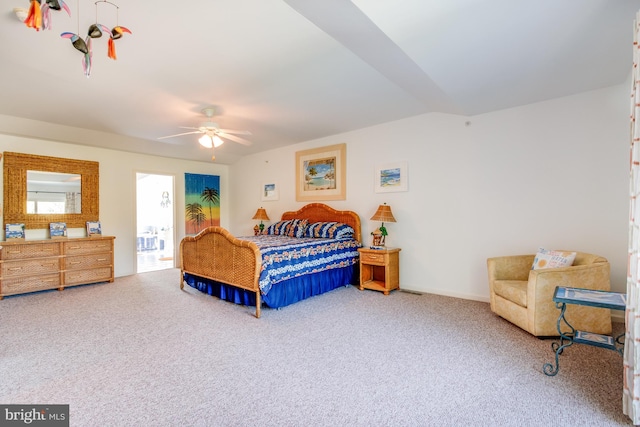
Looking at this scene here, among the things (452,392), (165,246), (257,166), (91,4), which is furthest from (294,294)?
(165,246)

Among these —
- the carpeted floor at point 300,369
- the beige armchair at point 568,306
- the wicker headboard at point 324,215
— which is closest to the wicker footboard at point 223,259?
the carpeted floor at point 300,369

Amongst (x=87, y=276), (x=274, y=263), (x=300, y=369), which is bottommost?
(x=300, y=369)

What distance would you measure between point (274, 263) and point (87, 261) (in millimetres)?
3596

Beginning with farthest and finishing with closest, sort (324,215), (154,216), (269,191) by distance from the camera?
1. (154,216)
2. (269,191)
3. (324,215)

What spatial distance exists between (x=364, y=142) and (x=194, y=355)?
3.94 metres

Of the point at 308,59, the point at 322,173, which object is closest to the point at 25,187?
the point at 322,173

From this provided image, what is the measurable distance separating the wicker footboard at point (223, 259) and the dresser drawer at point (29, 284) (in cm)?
198

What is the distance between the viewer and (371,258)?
4.52 metres

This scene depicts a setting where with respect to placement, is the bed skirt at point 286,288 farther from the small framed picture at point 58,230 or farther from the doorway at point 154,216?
the doorway at point 154,216

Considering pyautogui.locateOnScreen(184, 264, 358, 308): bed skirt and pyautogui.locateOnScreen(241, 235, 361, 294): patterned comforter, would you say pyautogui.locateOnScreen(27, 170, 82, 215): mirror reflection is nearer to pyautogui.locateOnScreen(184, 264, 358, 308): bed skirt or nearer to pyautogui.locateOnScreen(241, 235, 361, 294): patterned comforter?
pyautogui.locateOnScreen(184, 264, 358, 308): bed skirt

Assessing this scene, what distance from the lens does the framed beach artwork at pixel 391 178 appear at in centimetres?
461

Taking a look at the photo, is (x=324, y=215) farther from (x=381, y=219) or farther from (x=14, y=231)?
(x=14, y=231)

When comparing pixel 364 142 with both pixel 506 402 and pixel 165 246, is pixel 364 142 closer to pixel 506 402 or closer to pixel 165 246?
pixel 506 402

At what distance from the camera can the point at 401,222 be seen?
4.67 m
